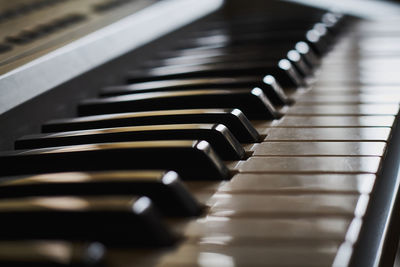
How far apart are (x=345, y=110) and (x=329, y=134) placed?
0.12 m

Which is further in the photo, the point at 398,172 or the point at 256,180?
the point at 398,172

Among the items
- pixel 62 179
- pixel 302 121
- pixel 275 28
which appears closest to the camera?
pixel 62 179

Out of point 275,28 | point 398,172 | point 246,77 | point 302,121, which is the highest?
point 275,28

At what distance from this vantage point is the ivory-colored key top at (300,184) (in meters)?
0.63

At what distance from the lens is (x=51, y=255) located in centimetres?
47

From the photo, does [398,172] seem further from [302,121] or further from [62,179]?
[62,179]

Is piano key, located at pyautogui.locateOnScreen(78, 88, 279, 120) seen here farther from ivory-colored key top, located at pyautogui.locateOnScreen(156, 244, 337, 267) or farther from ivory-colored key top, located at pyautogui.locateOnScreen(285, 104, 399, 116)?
ivory-colored key top, located at pyautogui.locateOnScreen(156, 244, 337, 267)

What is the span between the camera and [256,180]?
2.21 ft

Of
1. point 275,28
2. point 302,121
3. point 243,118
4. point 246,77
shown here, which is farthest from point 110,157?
point 275,28

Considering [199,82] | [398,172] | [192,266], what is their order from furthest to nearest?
[199,82] < [398,172] < [192,266]

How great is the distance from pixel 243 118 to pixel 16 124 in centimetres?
33

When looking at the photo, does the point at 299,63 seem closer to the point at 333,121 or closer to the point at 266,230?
the point at 333,121

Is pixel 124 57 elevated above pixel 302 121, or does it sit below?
above

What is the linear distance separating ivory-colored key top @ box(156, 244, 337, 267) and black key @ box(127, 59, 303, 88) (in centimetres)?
57
